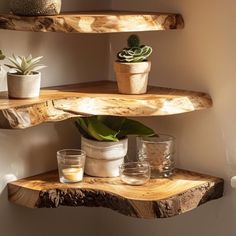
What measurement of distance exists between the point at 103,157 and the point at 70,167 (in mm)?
104

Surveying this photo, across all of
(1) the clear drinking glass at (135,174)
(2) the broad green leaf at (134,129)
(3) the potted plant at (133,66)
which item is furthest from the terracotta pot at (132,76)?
(1) the clear drinking glass at (135,174)

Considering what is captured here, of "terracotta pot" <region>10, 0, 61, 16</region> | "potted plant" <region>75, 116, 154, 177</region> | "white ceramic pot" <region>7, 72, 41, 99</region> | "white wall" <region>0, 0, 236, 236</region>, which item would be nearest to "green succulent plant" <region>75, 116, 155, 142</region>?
"potted plant" <region>75, 116, 154, 177</region>

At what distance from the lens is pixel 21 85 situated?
1.49 metres

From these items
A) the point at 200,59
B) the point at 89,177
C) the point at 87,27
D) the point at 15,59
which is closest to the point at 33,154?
the point at 89,177

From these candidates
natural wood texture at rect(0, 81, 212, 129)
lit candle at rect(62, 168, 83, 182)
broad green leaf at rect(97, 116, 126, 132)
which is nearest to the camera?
natural wood texture at rect(0, 81, 212, 129)

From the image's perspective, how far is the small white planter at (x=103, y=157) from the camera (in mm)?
1644

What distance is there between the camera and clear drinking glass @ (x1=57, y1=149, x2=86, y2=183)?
5.22ft

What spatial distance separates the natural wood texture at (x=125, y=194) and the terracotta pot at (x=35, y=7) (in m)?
0.46

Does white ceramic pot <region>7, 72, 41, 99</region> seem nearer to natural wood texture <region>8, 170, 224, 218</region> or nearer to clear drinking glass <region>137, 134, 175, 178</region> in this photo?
natural wood texture <region>8, 170, 224, 218</region>

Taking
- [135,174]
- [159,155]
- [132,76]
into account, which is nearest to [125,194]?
[135,174]

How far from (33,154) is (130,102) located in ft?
1.08

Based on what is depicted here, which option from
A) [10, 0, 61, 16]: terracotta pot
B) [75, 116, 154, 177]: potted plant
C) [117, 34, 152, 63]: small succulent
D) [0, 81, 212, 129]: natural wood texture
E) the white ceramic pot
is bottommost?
[75, 116, 154, 177]: potted plant

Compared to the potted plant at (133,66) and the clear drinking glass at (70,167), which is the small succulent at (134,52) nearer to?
the potted plant at (133,66)

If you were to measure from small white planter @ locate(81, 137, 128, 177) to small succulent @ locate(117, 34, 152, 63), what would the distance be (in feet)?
0.77
